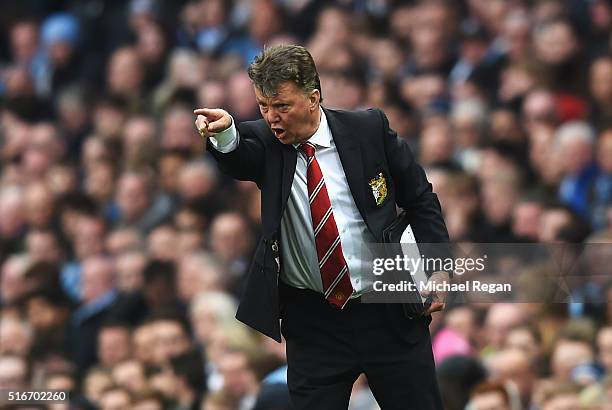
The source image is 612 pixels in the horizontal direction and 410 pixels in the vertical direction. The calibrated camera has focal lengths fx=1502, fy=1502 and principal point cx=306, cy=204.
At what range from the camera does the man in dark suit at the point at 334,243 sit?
5.04 m

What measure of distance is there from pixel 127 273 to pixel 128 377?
1546 mm

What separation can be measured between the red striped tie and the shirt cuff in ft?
0.98

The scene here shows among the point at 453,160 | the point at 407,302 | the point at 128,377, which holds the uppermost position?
the point at 407,302

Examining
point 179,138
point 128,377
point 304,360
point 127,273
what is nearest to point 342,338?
point 304,360

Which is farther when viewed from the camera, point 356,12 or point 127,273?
point 356,12

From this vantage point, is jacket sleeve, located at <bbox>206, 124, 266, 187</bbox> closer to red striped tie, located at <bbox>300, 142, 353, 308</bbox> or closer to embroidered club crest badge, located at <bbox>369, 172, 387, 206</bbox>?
red striped tie, located at <bbox>300, 142, 353, 308</bbox>

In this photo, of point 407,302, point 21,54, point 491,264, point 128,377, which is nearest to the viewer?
point 407,302

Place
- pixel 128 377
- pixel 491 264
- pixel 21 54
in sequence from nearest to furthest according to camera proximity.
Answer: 1. pixel 491 264
2. pixel 128 377
3. pixel 21 54

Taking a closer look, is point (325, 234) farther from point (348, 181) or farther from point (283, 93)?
point (283, 93)

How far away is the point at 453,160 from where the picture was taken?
8.91m

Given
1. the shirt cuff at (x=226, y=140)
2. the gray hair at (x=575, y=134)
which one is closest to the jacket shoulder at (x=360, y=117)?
the shirt cuff at (x=226, y=140)

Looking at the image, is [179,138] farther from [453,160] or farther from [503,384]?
[503,384]

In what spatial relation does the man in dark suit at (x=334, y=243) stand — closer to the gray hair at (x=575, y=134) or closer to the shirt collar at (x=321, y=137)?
the shirt collar at (x=321, y=137)

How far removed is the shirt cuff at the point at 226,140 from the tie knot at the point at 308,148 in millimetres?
272
